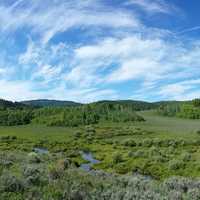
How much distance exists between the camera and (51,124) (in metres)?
144

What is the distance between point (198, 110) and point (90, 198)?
16145 centimetres

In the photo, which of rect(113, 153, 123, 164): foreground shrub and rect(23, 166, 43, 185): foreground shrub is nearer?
rect(23, 166, 43, 185): foreground shrub

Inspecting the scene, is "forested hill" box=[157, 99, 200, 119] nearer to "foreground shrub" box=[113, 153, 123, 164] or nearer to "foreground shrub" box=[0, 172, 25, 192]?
"foreground shrub" box=[113, 153, 123, 164]

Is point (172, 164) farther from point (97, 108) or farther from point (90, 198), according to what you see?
point (97, 108)

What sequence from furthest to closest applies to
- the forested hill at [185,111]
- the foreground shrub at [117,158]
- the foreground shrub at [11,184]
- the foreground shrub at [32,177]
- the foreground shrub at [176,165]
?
the forested hill at [185,111]
the foreground shrub at [117,158]
the foreground shrub at [176,165]
the foreground shrub at [32,177]
the foreground shrub at [11,184]

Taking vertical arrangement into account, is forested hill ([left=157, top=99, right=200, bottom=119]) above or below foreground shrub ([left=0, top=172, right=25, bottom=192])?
above

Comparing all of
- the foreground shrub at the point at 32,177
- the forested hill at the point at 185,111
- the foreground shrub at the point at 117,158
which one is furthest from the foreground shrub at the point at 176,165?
the forested hill at the point at 185,111

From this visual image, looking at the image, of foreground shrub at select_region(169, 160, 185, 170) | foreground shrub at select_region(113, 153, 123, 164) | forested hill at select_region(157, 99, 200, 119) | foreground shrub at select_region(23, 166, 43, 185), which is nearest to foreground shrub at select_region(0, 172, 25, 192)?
foreground shrub at select_region(23, 166, 43, 185)

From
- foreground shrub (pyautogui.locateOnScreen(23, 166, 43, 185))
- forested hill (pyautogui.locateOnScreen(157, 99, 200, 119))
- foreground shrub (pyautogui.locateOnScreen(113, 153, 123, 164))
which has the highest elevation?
forested hill (pyautogui.locateOnScreen(157, 99, 200, 119))

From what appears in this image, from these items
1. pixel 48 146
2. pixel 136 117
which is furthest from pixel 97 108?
pixel 48 146

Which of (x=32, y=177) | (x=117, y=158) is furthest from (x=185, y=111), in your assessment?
(x=32, y=177)

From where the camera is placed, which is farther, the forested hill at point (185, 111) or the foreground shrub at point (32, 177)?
the forested hill at point (185, 111)

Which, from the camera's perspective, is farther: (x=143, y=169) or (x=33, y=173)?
(x=143, y=169)

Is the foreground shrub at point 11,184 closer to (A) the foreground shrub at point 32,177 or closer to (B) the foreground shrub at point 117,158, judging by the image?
(A) the foreground shrub at point 32,177
